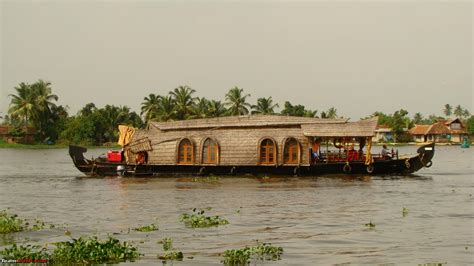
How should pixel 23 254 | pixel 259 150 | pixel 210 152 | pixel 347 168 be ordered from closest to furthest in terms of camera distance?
pixel 23 254 < pixel 347 168 < pixel 259 150 < pixel 210 152

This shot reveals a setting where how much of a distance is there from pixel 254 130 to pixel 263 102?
4474 centimetres

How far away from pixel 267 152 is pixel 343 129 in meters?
3.47

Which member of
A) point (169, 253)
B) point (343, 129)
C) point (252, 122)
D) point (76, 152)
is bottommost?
point (169, 253)

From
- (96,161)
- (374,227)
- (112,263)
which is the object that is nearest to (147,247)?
(112,263)

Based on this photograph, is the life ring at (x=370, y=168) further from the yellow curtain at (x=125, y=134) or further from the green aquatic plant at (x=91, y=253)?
the green aquatic plant at (x=91, y=253)

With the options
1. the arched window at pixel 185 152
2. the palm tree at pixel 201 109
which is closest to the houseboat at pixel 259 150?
the arched window at pixel 185 152

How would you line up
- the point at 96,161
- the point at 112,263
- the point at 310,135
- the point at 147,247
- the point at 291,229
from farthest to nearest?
the point at 96,161 < the point at 310,135 < the point at 291,229 < the point at 147,247 < the point at 112,263

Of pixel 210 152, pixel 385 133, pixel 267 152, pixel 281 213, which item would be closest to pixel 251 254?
pixel 281 213

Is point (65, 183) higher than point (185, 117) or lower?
lower

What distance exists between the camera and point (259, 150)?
2916 cm

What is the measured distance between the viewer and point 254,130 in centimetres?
2956

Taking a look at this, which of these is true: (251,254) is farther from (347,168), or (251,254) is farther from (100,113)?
(100,113)

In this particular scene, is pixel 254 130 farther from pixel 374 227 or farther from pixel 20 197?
pixel 374 227

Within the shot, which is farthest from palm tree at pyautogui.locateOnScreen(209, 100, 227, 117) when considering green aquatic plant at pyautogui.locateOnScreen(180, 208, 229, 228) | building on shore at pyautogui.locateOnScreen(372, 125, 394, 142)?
green aquatic plant at pyautogui.locateOnScreen(180, 208, 229, 228)
